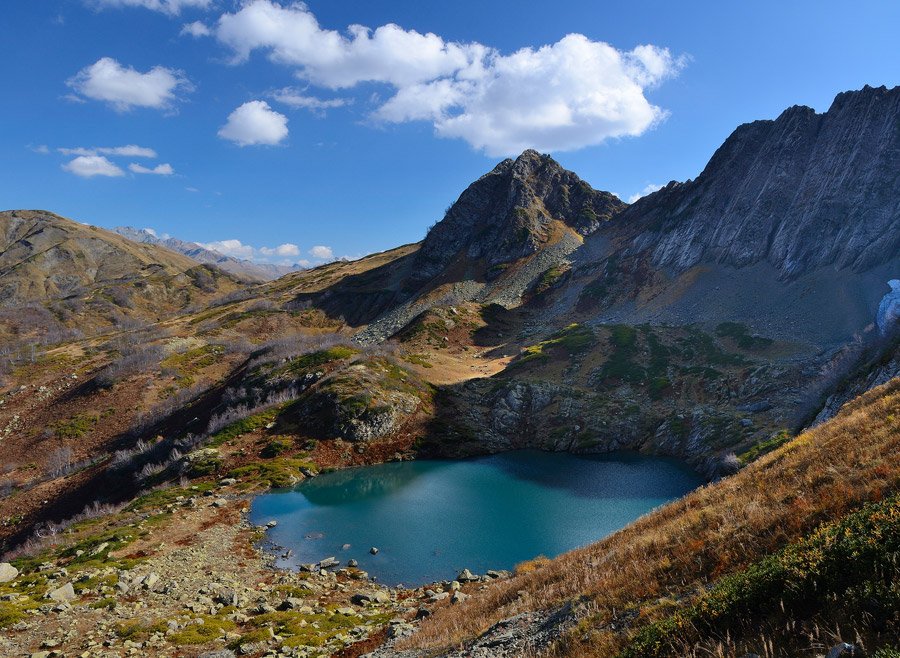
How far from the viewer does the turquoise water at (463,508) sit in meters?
42.6

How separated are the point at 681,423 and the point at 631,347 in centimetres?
3035

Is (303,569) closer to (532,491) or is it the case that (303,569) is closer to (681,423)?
(532,491)

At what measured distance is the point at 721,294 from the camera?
119625 mm

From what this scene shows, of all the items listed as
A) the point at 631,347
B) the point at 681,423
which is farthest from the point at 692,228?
the point at 681,423

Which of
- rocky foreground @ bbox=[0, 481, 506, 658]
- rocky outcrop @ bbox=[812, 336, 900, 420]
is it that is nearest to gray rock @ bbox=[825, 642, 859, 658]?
rocky foreground @ bbox=[0, 481, 506, 658]

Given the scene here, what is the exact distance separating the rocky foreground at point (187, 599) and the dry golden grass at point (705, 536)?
30.6 ft

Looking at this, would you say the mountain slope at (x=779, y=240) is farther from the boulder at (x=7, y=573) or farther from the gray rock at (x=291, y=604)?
the boulder at (x=7, y=573)

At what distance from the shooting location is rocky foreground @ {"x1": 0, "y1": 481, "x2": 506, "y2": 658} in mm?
24578

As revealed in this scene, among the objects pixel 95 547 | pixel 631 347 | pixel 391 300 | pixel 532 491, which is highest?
pixel 391 300

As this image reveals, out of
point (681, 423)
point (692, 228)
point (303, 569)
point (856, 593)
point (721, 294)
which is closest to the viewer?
point (856, 593)

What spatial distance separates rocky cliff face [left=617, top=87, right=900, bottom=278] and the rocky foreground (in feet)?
390

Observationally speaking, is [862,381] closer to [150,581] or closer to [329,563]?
[329,563]

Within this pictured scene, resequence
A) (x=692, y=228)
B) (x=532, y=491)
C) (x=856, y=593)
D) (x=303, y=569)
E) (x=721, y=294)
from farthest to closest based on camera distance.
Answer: (x=692, y=228) → (x=721, y=294) → (x=532, y=491) → (x=303, y=569) → (x=856, y=593)

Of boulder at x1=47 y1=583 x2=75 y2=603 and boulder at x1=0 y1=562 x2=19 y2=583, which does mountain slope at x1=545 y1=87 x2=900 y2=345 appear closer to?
boulder at x1=47 y1=583 x2=75 y2=603
